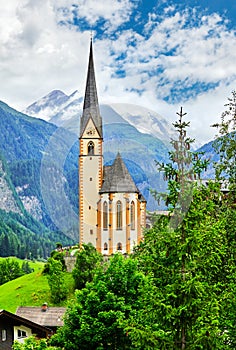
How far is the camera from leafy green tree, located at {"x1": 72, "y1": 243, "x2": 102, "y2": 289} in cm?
5688

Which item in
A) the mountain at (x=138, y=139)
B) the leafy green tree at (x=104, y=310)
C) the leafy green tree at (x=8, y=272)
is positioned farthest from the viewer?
the leafy green tree at (x=8, y=272)

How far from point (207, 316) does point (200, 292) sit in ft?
2.03

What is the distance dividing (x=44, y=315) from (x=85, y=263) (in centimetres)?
1028

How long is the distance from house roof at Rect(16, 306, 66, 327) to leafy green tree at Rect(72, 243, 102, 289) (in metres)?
8.45

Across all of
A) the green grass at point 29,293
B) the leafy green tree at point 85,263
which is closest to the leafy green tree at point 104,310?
the leafy green tree at point 85,263

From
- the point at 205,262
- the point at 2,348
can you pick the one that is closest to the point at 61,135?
the point at 205,262

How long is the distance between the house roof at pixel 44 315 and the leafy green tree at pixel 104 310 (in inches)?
842

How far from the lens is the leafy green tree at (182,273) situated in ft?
44.8

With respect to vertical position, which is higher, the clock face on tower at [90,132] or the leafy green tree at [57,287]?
the clock face on tower at [90,132]

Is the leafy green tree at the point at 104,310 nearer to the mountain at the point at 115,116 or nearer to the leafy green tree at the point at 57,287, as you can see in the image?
the mountain at the point at 115,116

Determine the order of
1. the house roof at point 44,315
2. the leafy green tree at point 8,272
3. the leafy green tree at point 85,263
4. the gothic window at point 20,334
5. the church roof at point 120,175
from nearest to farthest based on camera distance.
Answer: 1. the church roof at point 120,175
2. the gothic window at point 20,334
3. the house roof at point 44,315
4. the leafy green tree at point 85,263
5. the leafy green tree at point 8,272

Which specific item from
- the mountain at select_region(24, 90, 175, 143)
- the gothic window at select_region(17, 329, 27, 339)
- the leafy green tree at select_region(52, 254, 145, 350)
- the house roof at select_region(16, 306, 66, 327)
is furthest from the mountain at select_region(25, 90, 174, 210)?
the house roof at select_region(16, 306, 66, 327)

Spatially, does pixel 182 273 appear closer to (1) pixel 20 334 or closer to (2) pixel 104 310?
(2) pixel 104 310

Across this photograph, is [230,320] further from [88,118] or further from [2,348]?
[2,348]
